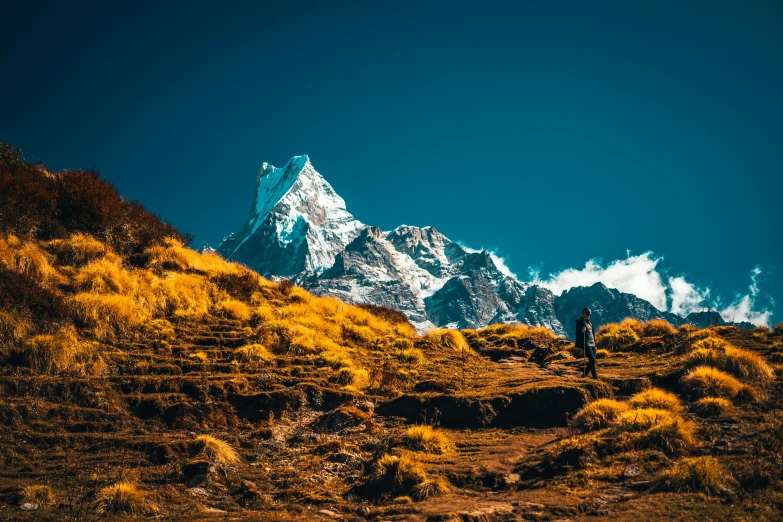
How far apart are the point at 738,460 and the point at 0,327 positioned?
15.0 metres

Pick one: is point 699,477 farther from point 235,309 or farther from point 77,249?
point 77,249

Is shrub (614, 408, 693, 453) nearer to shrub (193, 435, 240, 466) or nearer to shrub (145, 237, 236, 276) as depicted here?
shrub (193, 435, 240, 466)

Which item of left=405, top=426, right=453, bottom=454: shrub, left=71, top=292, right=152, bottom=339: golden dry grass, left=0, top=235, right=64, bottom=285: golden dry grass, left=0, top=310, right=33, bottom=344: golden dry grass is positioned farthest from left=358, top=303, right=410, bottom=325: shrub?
left=0, top=310, right=33, bottom=344: golden dry grass

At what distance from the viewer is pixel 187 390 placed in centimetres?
1265

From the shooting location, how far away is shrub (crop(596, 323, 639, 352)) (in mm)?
20172

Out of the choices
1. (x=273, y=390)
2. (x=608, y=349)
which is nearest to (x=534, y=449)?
(x=273, y=390)

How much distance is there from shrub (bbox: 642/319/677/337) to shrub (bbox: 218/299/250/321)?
50.6 ft

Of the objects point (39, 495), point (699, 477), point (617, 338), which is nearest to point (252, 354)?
point (39, 495)

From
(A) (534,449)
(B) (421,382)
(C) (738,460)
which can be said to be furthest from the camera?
(B) (421,382)

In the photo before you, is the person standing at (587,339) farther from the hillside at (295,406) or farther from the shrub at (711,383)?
the shrub at (711,383)

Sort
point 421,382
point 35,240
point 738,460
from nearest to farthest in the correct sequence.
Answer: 1. point 738,460
2. point 421,382
3. point 35,240

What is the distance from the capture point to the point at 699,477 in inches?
298

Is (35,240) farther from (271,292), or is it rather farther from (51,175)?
(271,292)

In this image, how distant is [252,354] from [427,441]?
256 inches
